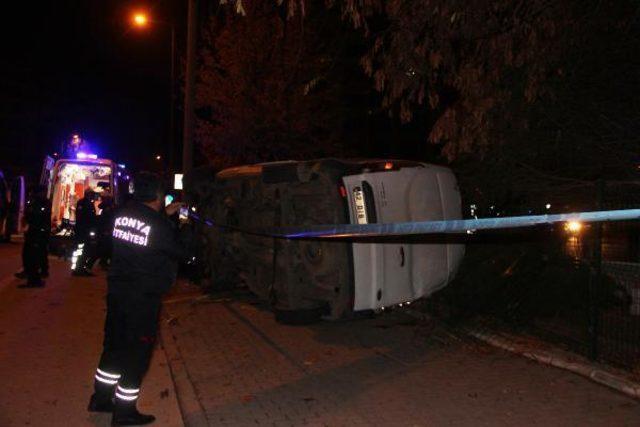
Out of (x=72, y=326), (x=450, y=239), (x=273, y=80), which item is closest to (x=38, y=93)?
(x=273, y=80)

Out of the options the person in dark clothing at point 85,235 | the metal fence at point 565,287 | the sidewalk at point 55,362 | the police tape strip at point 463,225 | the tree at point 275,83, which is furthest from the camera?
the tree at point 275,83

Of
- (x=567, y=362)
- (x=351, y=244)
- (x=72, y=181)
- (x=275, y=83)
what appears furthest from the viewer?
(x=72, y=181)

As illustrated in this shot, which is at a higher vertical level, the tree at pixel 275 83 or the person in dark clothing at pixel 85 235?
the tree at pixel 275 83

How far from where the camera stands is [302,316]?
8.45 m

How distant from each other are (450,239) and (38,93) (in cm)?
2803

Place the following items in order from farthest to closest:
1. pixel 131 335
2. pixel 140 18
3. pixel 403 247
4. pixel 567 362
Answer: pixel 140 18 → pixel 403 247 → pixel 567 362 → pixel 131 335


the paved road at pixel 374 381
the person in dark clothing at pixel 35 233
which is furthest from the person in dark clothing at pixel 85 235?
the paved road at pixel 374 381

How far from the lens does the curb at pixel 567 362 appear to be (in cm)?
600

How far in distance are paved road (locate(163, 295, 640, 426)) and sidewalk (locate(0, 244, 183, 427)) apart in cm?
39

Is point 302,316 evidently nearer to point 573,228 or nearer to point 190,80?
point 573,228

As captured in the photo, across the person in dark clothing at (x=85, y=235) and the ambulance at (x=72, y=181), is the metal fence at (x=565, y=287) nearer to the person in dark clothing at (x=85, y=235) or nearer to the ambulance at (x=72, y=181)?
the person in dark clothing at (x=85, y=235)

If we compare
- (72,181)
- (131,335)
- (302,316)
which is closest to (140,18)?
(72,181)

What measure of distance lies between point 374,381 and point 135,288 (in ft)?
8.06

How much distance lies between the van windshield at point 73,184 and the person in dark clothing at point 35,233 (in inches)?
275
